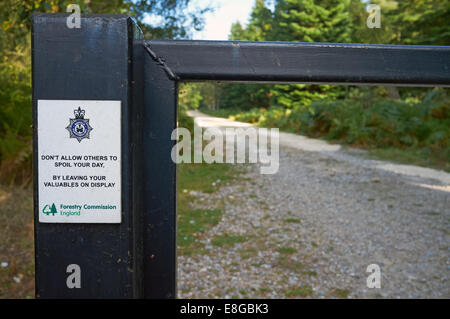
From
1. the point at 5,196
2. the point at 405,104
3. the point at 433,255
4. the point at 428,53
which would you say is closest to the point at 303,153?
the point at 405,104

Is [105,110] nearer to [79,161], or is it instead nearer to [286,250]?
[79,161]

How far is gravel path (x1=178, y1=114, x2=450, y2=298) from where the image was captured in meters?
3.89

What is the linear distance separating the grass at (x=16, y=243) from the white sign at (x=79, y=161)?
318 cm

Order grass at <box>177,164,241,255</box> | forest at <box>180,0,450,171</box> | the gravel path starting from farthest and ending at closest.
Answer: forest at <box>180,0,450,171</box> < grass at <box>177,164,241,255</box> < the gravel path

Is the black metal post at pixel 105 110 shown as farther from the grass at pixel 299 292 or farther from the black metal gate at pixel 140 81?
the grass at pixel 299 292

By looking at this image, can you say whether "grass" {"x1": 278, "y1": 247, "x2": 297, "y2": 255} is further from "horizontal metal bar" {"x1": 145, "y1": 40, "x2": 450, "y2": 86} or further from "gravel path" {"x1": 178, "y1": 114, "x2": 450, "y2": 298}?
"horizontal metal bar" {"x1": 145, "y1": 40, "x2": 450, "y2": 86}

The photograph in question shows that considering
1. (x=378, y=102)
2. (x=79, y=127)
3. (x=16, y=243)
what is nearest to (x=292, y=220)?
(x=16, y=243)

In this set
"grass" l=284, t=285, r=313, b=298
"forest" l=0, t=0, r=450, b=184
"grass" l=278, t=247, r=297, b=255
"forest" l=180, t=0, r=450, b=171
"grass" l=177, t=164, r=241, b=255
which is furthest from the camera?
"forest" l=180, t=0, r=450, b=171

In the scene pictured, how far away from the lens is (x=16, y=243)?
15.0 ft

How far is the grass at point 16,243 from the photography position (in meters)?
3.81

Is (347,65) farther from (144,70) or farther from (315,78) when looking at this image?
(144,70)

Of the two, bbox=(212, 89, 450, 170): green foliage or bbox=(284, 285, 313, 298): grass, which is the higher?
bbox=(212, 89, 450, 170): green foliage

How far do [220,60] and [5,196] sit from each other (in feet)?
18.4

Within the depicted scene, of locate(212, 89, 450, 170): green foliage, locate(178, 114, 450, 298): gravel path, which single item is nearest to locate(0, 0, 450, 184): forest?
locate(212, 89, 450, 170): green foliage
